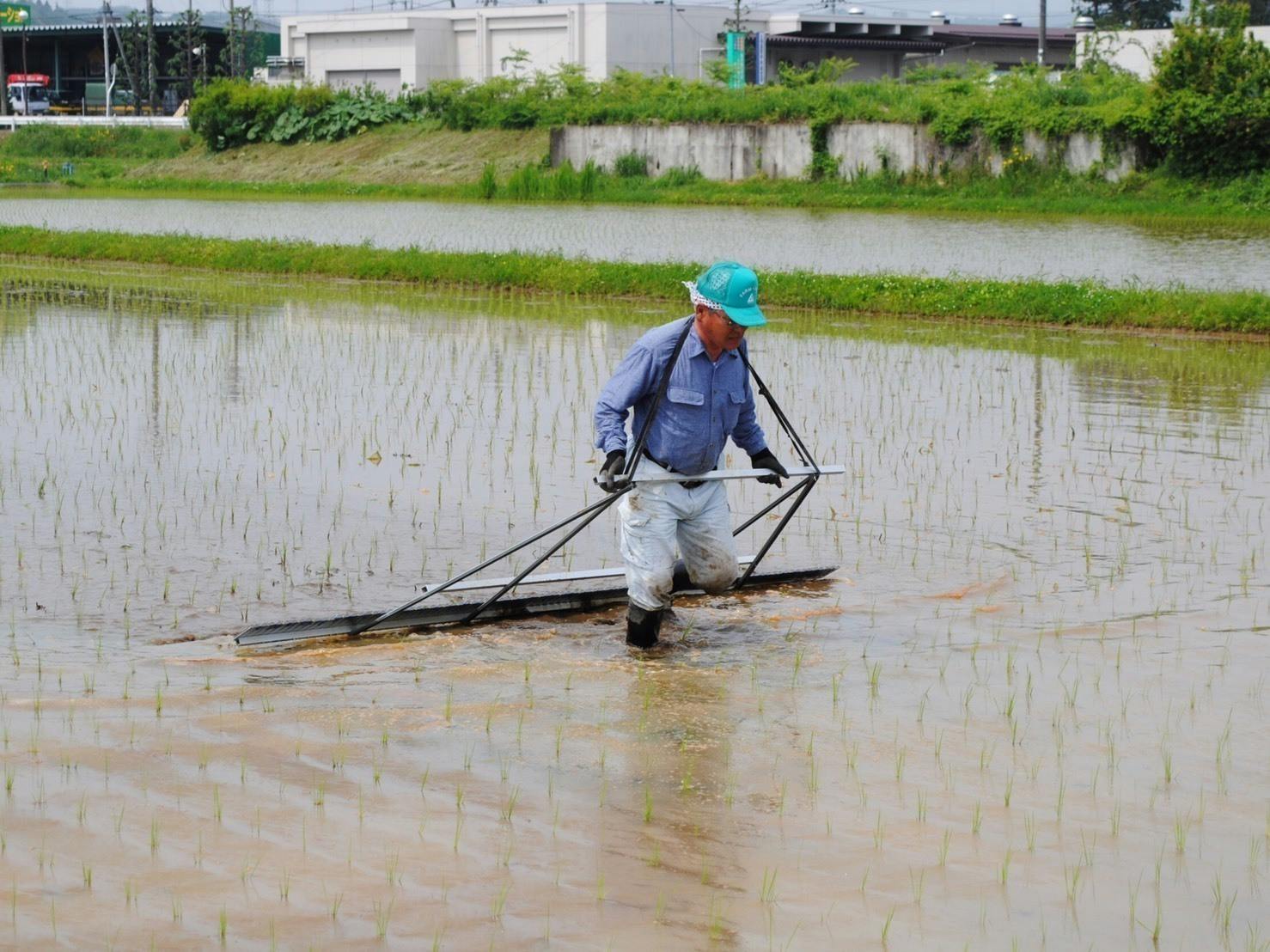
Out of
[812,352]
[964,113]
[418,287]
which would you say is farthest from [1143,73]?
[812,352]

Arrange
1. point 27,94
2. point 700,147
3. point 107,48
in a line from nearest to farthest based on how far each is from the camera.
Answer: point 700,147
point 107,48
point 27,94

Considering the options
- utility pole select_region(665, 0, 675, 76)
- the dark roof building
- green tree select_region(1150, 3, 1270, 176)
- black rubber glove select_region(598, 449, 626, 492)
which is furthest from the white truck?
black rubber glove select_region(598, 449, 626, 492)

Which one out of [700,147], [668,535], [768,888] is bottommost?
[768,888]

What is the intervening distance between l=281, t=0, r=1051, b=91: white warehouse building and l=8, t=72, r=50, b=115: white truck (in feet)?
31.8

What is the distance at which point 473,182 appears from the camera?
3647 cm

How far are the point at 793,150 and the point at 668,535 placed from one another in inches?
1176

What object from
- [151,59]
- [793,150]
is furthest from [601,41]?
[793,150]

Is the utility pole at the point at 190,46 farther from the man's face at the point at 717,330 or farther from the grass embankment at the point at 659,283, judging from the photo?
the man's face at the point at 717,330

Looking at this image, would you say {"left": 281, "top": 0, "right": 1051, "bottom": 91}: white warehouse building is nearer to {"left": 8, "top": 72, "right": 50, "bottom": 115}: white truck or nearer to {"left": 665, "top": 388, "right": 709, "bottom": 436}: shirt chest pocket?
{"left": 8, "top": 72, "right": 50, "bottom": 115}: white truck

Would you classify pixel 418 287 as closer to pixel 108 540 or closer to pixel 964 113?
pixel 108 540

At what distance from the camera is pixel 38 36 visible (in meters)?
69.8

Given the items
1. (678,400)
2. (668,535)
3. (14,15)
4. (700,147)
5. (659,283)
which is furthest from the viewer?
(14,15)

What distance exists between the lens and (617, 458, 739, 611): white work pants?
5.32m

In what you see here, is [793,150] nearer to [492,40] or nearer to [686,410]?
[492,40]
